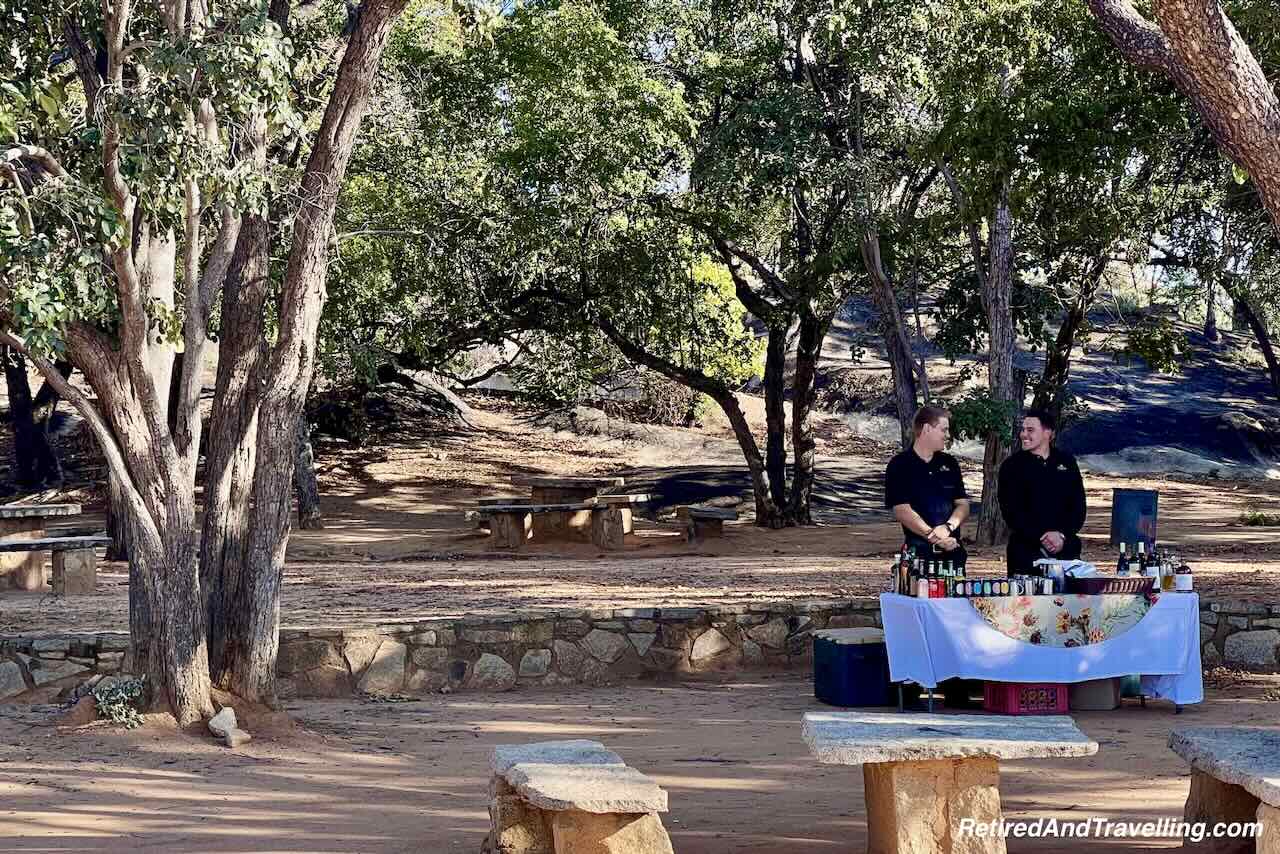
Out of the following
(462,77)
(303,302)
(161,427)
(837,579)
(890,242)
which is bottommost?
(837,579)

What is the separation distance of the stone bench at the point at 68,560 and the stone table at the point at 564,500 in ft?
20.1

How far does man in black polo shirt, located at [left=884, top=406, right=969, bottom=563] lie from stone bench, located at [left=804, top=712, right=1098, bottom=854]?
304cm

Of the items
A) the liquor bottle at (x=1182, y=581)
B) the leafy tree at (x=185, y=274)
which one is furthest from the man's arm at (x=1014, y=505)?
the leafy tree at (x=185, y=274)

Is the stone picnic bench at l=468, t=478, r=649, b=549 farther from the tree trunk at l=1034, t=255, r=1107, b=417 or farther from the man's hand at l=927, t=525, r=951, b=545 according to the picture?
the man's hand at l=927, t=525, r=951, b=545

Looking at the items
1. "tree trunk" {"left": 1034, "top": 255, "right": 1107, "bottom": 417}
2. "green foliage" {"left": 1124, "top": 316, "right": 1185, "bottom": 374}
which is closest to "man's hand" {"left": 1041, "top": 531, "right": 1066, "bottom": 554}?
"green foliage" {"left": 1124, "top": 316, "right": 1185, "bottom": 374}

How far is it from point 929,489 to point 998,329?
899cm

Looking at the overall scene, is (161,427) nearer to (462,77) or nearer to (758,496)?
(462,77)

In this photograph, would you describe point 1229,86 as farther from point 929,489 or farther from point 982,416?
point 982,416

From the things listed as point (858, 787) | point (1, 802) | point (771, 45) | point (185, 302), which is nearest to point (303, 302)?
point (185, 302)

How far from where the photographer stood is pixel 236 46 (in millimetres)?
6934

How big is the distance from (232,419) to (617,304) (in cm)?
1141

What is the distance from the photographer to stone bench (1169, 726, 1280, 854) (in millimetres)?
4586

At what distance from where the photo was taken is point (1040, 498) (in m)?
8.34

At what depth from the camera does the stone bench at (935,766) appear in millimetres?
4820
